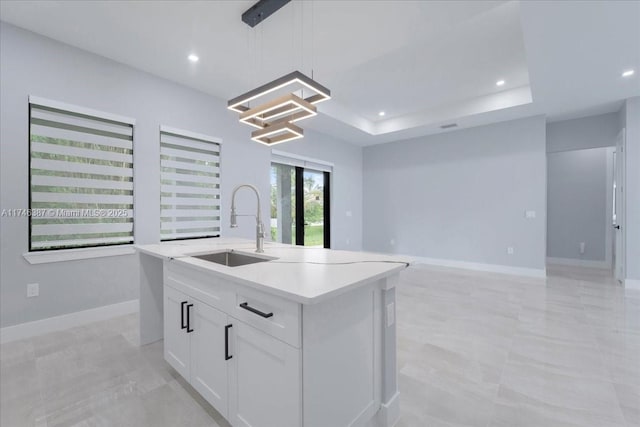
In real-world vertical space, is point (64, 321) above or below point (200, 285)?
below

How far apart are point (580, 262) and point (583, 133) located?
2.68 metres

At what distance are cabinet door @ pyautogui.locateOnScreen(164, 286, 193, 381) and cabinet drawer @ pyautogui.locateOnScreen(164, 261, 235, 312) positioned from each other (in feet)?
0.22

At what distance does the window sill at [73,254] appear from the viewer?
2.61 metres

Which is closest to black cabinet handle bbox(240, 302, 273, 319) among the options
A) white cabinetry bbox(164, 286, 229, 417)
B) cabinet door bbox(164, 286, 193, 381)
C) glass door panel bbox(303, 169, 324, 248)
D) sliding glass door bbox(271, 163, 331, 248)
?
white cabinetry bbox(164, 286, 229, 417)

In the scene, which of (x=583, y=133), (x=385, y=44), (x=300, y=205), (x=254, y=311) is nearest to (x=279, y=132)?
(x=385, y=44)

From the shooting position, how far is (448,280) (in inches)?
180

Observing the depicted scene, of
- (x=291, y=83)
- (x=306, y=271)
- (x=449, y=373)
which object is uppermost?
(x=291, y=83)

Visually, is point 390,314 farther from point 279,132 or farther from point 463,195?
point 463,195

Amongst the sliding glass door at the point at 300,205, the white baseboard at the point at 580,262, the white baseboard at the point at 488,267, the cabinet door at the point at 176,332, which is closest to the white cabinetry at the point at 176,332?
the cabinet door at the point at 176,332

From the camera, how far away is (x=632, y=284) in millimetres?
4023

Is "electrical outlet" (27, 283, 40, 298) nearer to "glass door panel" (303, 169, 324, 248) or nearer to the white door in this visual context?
"glass door panel" (303, 169, 324, 248)

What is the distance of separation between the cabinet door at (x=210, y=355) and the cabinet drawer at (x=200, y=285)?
0.05 m

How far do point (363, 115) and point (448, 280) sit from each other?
3.39m

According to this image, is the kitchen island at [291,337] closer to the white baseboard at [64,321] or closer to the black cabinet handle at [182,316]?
the black cabinet handle at [182,316]
